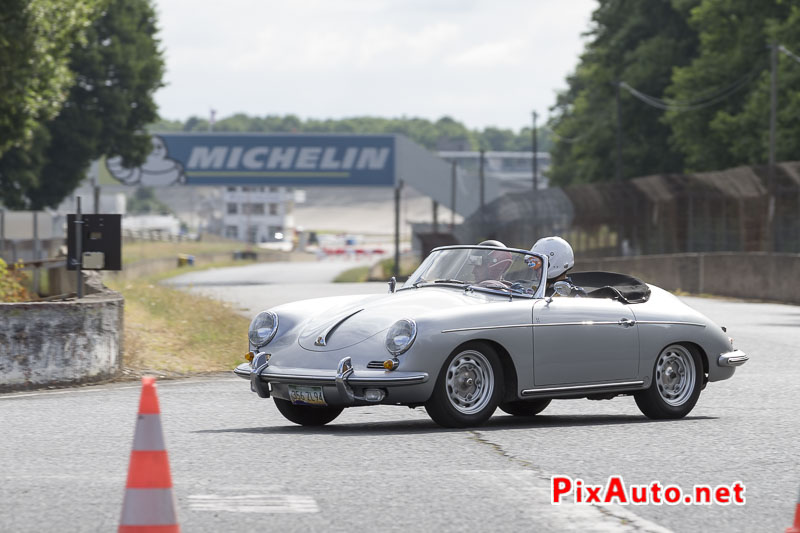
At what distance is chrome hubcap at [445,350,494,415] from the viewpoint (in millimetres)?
10047

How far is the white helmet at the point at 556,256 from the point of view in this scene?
11566 mm

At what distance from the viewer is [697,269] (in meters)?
36.8

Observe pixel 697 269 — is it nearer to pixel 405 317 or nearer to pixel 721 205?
pixel 721 205

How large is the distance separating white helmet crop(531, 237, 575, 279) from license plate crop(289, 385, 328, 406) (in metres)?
2.42

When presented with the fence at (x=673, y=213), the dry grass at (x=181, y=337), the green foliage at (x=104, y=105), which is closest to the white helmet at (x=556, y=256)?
the dry grass at (x=181, y=337)

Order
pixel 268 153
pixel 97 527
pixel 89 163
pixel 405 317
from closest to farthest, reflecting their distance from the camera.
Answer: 1. pixel 97 527
2. pixel 405 317
3. pixel 89 163
4. pixel 268 153

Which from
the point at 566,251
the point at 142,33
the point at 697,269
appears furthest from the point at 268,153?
the point at 566,251

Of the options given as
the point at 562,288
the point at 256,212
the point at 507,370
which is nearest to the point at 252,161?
the point at 562,288

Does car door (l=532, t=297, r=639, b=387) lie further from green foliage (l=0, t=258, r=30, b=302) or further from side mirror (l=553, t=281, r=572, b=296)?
green foliage (l=0, t=258, r=30, b=302)

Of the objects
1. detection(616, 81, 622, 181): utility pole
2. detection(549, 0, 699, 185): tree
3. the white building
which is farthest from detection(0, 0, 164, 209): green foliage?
the white building

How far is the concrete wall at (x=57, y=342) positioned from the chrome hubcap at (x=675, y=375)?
18.5 ft

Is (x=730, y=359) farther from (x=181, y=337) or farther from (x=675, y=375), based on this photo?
(x=181, y=337)

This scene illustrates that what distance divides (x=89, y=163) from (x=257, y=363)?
46379mm

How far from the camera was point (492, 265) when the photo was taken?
1105cm
